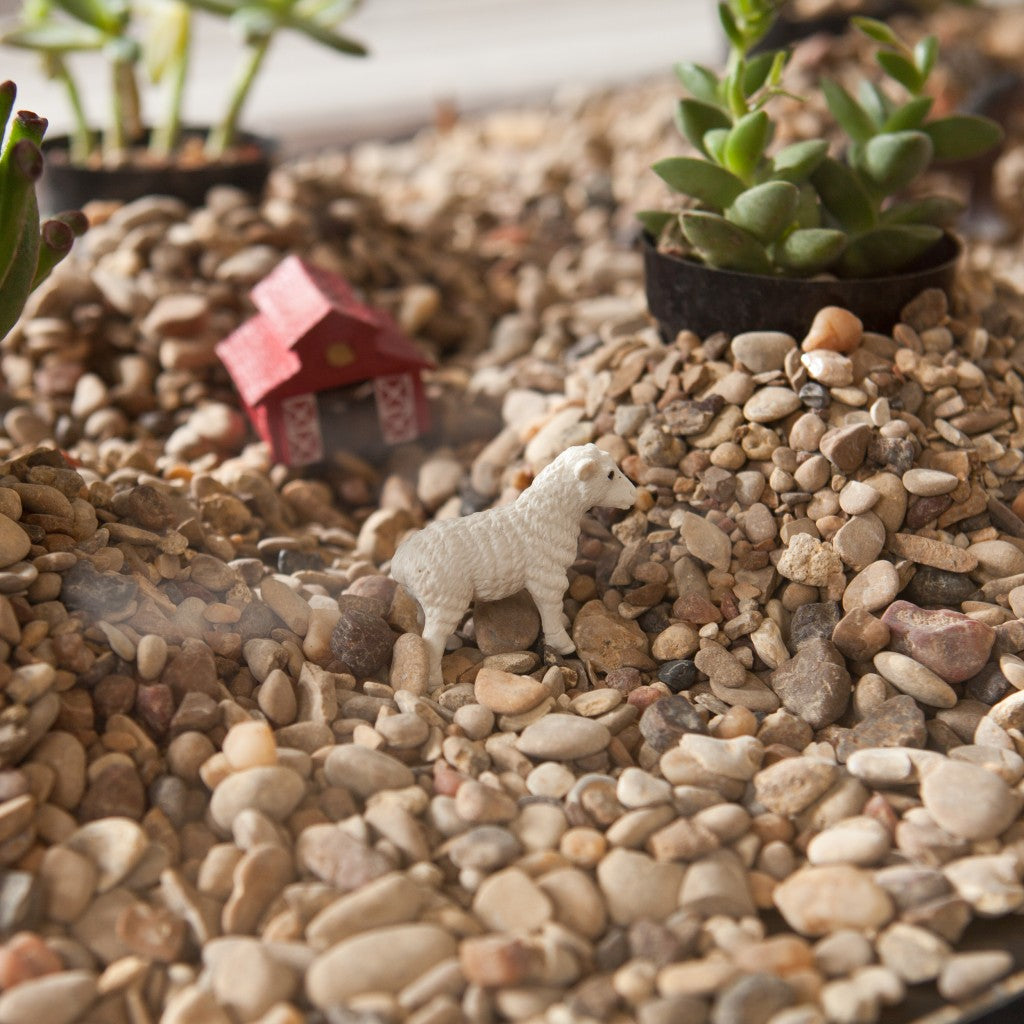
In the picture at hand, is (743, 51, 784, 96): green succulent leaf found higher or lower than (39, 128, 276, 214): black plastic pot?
higher

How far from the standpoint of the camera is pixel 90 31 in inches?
100.0

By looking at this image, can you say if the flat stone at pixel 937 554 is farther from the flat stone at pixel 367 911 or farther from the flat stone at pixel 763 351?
the flat stone at pixel 367 911

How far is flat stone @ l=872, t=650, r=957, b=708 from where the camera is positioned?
144cm

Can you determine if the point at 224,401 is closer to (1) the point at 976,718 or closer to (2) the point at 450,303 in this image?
(2) the point at 450,303

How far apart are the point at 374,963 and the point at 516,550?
0.60m

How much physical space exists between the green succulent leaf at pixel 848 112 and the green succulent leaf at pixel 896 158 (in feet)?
0.26

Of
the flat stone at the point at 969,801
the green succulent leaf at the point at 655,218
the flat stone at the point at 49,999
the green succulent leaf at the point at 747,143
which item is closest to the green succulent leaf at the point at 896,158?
the green succulent leaf at the point at 747,143

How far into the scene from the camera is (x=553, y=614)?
61.0 inches

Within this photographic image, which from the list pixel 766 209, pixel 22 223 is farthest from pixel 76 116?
pixel 766 209

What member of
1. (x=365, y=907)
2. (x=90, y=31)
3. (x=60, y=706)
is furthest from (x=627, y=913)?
(x=90, y=31)

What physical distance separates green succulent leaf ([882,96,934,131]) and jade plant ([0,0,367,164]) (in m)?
1.27

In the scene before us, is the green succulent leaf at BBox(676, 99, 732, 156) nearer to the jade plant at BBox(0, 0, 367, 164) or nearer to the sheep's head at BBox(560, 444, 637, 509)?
the sheep's head at BBox(560, 444, 637, 509)

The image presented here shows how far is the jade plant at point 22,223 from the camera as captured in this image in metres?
1.38

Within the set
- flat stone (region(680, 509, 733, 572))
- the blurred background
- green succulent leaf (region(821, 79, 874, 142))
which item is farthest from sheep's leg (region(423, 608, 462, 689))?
the blurred background
